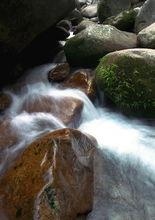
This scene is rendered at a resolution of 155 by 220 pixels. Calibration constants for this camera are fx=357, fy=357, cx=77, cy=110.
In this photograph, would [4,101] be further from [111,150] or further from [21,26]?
[111,150]

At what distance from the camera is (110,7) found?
46.4 feet

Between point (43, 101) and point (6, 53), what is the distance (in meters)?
1.52

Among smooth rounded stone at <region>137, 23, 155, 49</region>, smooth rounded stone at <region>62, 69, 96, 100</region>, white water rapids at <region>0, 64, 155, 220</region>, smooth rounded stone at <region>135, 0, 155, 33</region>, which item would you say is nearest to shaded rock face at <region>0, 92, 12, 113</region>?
white water rapids at <region>0, 64, 155, 220</region>

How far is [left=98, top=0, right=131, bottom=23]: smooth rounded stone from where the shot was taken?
14117mm

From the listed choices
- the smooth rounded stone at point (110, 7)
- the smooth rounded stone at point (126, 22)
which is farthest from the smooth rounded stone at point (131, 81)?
the smooth rounded stone at point (110, 7)

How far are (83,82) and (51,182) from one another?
400 centimetres

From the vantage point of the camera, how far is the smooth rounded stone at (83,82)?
7.71 meters

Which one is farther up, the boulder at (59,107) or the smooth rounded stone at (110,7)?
the boulder at (59,107)

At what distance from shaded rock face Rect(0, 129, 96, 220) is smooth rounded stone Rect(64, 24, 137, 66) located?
3.72 metres

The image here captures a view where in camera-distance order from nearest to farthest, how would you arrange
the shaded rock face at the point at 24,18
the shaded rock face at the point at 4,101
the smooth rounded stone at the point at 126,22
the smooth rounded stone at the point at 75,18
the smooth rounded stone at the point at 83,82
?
1. the shaded rock face at the point at 24,18
2. the shaded rock face at the point at 4,101
3. the smooth rounded stone at the point at 83,82
4. the smooth rounded stone at the point at 126,22
5. the smooth rounded stone at the point at 75,18

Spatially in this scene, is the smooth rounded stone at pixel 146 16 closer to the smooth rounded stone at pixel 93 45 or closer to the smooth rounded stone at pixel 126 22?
the smooth rounded stone at pixel 126 22

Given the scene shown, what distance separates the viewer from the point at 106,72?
724 centimetres

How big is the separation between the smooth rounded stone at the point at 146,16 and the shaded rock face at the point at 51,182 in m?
6.30

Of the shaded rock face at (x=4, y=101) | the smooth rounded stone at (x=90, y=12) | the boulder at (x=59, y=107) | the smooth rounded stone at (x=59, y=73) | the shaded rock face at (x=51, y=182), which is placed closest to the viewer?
the shaded rock face at (x=51, y=182)
